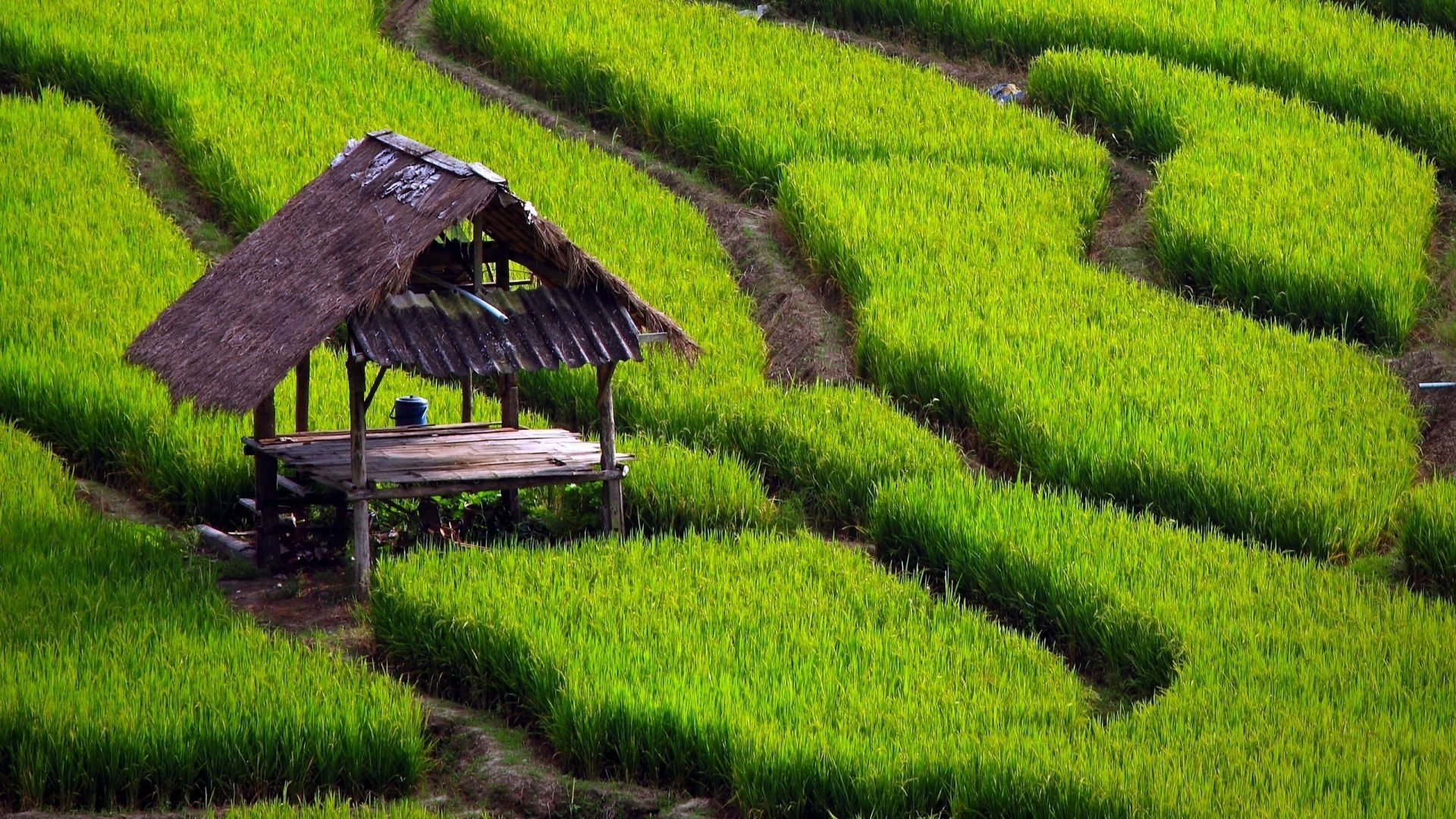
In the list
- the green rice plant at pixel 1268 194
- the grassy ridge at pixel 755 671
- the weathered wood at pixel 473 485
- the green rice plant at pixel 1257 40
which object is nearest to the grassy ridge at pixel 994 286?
the green rice plant at pixel 1268 194

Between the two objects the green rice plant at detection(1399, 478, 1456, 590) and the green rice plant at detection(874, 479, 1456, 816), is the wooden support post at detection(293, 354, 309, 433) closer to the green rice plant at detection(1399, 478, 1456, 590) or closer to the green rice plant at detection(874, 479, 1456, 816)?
the green rice plant at detection(874, 479, 1456, 816)

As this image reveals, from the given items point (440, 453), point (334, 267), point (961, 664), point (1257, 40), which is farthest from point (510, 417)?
point (1257, 40)

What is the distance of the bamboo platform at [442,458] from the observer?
22.2ft

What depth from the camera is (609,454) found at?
720 centimetres

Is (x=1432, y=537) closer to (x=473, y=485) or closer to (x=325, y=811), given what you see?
(x=473, y=485)

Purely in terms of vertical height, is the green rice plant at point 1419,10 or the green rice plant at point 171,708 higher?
the green rice plant at point 1419,10

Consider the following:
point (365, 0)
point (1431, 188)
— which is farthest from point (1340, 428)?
point (365, 0)

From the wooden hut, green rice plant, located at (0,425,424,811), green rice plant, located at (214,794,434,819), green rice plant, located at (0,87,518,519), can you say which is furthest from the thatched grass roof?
green rice plant, located at (214,794,434,819)

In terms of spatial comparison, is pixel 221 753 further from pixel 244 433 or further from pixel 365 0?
pixel 365 0

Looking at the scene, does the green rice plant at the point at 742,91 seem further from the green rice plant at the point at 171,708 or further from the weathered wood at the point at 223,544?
the green rice plant at the point at 171,708

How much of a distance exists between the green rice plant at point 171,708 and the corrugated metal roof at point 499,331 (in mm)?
1179

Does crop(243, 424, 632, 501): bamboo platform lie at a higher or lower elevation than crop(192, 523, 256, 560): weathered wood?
higher

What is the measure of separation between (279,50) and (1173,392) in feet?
24.6

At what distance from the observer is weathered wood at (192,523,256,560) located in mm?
7242
